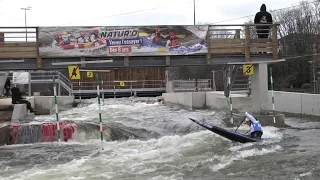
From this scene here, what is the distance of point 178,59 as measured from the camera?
17.3 meters

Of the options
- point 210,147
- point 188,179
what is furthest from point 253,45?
point 188,179

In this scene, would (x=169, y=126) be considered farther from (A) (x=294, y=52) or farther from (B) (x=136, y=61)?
(A) (x=294, y=52)

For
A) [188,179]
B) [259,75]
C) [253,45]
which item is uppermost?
[253,45]

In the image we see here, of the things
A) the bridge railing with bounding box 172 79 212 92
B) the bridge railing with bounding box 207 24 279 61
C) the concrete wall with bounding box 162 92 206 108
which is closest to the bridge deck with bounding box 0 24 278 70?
the bridge railing with bounding box 207 24 279 61

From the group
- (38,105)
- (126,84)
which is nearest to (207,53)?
(38,105)

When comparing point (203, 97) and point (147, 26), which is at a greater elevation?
point (147, 26)

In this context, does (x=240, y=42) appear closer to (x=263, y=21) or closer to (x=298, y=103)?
(x=263, y=21)

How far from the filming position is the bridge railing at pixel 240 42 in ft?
56.6

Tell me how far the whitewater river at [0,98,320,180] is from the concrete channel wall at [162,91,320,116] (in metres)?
4.71

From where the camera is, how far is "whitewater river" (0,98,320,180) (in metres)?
9.82

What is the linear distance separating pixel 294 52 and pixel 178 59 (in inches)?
1565

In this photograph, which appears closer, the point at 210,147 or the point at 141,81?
the point at 210,147

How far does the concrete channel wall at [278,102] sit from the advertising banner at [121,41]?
6329mm

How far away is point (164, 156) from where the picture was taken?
39.7 ft
